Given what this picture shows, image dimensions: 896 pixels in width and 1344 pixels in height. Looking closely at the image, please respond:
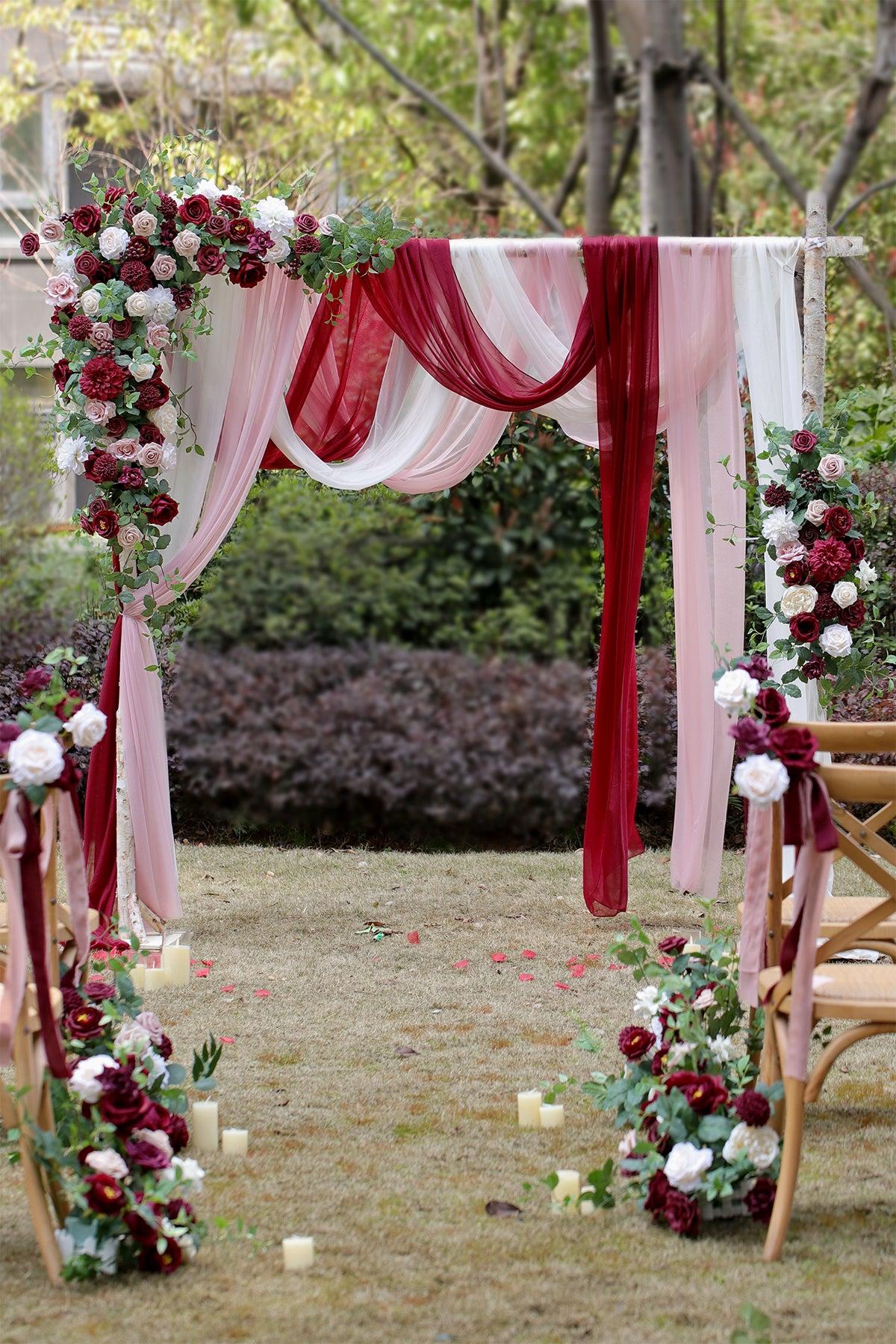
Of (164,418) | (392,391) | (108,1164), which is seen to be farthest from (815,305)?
(108,1164)

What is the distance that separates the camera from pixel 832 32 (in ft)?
40.8

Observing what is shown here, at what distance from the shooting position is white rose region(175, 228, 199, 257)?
4.77m

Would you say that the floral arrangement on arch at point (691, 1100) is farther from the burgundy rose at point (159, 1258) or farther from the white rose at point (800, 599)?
the white rose at point (800, 599)

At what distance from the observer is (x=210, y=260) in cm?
483

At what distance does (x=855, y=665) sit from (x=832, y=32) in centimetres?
930

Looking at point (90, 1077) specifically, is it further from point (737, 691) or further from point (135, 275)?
point (135, 275)

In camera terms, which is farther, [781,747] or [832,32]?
[832,32]

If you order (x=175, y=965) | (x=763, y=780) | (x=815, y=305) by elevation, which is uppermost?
(x=815, y=305)

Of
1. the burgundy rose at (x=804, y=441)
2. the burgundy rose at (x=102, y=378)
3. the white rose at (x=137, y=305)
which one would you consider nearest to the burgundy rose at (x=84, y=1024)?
the burgundy rose at (x=102, y=378)

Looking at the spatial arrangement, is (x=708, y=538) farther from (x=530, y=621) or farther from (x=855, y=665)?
(x=530, y=621)

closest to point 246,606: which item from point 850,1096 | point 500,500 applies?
point 500,500

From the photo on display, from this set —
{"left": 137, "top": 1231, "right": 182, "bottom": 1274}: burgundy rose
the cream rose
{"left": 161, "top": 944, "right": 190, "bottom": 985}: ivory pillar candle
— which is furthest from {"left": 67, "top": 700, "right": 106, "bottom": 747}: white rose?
the cream rose

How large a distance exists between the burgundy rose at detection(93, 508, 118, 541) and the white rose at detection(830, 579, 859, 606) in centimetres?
235

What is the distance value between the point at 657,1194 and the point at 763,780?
881 mm
